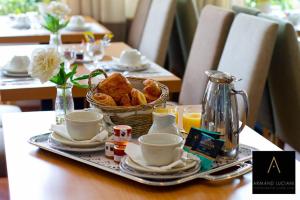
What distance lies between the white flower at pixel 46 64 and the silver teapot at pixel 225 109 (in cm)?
41

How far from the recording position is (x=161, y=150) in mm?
1222

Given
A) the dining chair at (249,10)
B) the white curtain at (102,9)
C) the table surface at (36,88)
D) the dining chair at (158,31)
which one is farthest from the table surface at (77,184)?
the white curtain at (102,9)

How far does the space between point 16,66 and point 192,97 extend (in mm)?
858

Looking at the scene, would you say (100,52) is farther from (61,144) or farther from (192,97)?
(61,144)

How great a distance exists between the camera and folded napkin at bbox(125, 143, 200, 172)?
4.02 ft

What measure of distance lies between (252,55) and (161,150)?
44.2 inches

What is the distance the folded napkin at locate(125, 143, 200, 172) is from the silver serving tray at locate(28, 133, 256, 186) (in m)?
0.03

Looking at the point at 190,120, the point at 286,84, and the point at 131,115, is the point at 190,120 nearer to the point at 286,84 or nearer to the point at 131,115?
the point at 131,115

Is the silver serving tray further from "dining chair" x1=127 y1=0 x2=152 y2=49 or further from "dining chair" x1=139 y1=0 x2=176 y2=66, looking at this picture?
"dining chair" x1=127 y1=0 x2=152 y2=49

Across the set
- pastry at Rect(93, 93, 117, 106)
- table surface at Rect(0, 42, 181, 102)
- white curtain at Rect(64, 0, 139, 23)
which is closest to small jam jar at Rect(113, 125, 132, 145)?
pastry at Rect(93, 93, 117, 106)

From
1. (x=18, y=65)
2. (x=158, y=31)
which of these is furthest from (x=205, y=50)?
(x=18, y=65)

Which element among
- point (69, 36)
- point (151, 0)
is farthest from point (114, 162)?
point (151, 0)

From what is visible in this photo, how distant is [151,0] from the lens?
391 cm

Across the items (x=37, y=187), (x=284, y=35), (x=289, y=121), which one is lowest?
(x=289, y=121)
